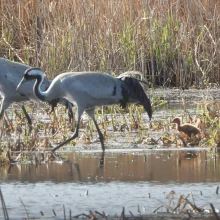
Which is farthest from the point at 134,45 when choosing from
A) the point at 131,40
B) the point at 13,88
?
the point at 13,88

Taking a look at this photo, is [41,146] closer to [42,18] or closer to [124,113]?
[124,113]

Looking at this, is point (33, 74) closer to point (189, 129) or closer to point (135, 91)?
point (135, 91)

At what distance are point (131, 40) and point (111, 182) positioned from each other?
18.1ft

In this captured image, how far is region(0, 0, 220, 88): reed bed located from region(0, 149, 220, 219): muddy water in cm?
351

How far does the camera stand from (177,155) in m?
6.84

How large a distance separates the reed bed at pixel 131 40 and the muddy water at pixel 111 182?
351cm

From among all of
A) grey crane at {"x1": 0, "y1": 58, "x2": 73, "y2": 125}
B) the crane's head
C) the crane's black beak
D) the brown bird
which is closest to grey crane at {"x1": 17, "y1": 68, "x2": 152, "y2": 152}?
the crane's head

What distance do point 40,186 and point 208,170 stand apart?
1292 mm

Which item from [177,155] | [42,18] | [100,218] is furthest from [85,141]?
[42,18]

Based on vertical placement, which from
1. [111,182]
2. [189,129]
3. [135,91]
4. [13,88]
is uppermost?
[13,88]

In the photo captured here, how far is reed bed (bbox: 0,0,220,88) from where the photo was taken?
10.5 m

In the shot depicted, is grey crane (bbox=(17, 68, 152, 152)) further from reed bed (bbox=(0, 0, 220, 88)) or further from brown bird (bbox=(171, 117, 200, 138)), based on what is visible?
reed bed (bbox=(0, 0, 220, 88))

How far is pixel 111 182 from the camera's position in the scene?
18.6 feet

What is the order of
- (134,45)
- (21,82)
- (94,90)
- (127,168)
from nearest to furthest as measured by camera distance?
(127,168), (94,90), (21,82), (134,45)
